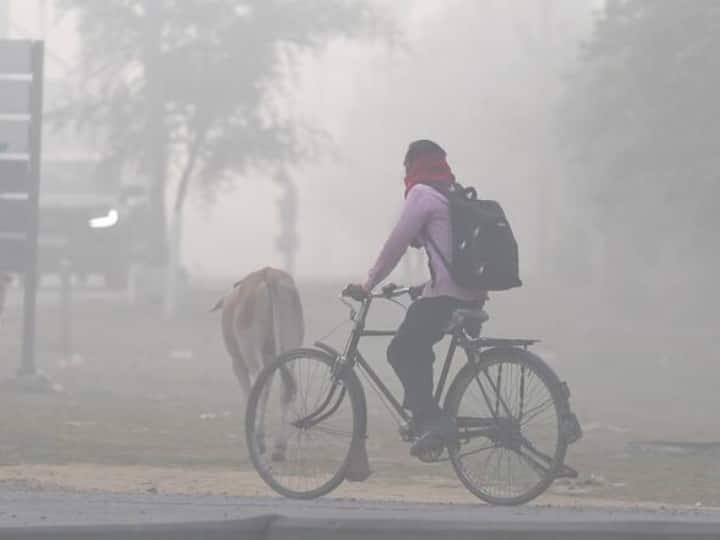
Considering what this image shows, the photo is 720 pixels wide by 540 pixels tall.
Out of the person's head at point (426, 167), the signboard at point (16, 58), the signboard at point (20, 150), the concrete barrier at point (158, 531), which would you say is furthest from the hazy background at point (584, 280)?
the concrete barrier at point (158, 531)

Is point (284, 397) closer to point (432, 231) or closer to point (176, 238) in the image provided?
point (432, 231)

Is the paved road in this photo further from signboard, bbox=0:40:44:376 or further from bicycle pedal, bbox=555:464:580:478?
signboard, bbox=0:40:44:376

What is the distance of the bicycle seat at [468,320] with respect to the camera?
9375 millimetres

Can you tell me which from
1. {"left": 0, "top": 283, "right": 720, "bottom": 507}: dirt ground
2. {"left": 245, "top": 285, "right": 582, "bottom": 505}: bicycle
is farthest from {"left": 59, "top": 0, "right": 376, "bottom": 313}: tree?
{"left": 245, "top": 285, "right": 582, "bottom": 505}: bicycle

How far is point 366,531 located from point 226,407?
11678 millimetres

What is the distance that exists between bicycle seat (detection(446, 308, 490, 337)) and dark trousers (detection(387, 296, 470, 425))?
7 centimetres

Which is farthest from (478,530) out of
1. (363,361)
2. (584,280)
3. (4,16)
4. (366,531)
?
(4,16)

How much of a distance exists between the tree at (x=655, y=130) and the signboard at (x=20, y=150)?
511 inches

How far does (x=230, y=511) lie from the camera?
844 cm

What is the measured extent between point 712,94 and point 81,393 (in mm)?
13157

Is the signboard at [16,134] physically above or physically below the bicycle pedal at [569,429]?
above

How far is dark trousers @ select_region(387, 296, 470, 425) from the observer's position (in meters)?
9.48

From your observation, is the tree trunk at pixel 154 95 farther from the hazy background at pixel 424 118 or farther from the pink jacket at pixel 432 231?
the pink jacket at pixel 432 231

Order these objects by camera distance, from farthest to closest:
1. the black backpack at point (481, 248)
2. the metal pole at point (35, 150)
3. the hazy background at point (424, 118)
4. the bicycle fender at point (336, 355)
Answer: the hazy background at point (424, 118) < the metal pole at point (35, 150) < the bicycle fender at point (336, 355) < the black backpack at point (481, 248)
